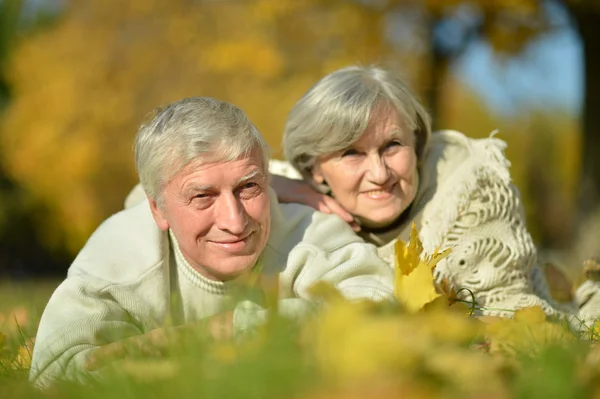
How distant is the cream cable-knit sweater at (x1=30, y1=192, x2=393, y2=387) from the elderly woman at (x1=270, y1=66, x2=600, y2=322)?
0.49 meters

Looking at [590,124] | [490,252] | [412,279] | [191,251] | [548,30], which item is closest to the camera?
[412,279]

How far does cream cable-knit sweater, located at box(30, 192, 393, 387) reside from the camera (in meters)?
2.84

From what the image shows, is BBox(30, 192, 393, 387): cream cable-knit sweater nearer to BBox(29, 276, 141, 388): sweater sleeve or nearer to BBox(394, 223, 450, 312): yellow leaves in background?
BBox(29, 276, 141, 388): sweater sleeve

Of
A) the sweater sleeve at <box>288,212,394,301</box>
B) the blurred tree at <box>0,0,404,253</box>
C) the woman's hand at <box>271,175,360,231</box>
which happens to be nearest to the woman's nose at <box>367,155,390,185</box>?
the woman's hand at <box>271,175,360,231</box>

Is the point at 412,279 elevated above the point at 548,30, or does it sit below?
above

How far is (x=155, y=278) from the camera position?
3121 millimetres

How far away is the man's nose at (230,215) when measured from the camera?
9.60 ft

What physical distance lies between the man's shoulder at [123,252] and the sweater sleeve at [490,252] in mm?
1305

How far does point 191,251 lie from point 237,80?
1166 centimetres

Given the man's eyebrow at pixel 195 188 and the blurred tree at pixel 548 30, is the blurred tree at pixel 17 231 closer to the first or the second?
the blurred tree at pixel 548 30

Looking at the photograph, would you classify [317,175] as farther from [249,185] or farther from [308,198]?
[249,185]

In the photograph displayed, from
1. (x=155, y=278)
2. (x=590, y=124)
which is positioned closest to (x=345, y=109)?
(x=155, y=278)

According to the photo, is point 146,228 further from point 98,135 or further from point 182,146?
point 98,135

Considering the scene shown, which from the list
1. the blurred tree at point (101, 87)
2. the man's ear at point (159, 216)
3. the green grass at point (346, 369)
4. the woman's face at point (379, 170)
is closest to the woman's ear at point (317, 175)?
the woman's face at point (379, 170)
